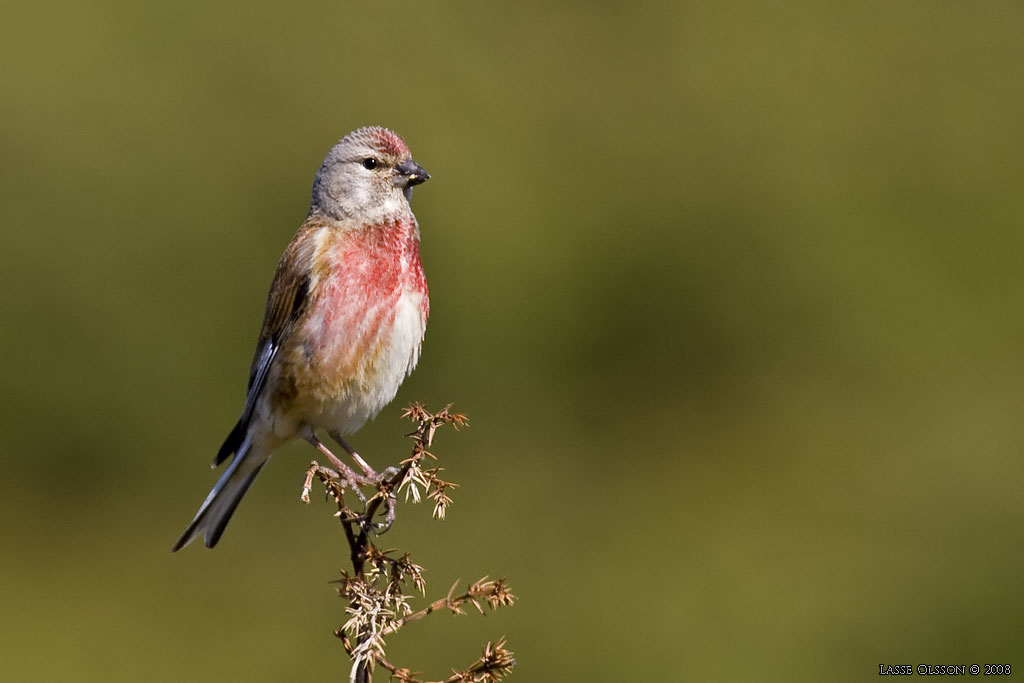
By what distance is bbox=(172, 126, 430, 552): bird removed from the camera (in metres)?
4.29

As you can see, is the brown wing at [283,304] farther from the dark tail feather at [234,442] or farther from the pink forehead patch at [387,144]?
the pink forehead patch at [387,144]

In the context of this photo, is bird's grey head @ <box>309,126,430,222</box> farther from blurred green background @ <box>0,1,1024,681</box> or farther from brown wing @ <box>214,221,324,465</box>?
blurred green background @ <box>0,1,1024,681</box>

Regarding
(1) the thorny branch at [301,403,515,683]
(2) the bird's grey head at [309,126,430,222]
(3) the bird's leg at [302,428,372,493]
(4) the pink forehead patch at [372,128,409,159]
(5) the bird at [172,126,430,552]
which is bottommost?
(1) the thorny branch at [301,403,515,683]

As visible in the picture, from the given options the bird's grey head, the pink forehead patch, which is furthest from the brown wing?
the pink forehead patch

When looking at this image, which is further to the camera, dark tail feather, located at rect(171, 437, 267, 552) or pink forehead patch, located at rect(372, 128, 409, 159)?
pink forehead patch, located at rect(372, 128, 409, 159)

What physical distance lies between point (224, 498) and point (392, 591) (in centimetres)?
194

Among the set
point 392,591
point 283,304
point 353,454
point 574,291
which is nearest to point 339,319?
point 283,304

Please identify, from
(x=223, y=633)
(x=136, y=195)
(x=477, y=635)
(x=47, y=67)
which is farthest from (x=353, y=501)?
(x=47, y=67)

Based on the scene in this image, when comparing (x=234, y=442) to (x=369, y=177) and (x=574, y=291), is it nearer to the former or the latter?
(x=369, y=177)

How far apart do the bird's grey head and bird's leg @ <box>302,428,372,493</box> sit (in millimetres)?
729

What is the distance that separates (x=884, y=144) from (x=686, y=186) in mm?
1345

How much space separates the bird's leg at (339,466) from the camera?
368 cm

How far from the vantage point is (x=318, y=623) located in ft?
23.3

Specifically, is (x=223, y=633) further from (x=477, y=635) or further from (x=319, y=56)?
(x=319, y=56)
